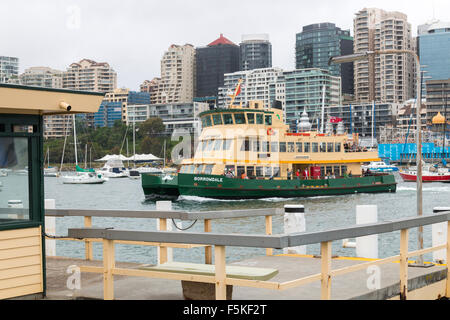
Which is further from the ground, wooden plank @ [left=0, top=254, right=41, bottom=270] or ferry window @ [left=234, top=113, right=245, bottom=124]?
ferry window @ [left=234, top=113, right=245, bottom=124]

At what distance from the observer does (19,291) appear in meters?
7.08

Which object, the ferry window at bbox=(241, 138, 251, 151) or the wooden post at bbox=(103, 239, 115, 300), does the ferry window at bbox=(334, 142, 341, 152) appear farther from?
the wooden post at bbox=(103, 239, 115, 300)

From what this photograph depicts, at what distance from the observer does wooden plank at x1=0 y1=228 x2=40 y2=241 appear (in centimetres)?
695

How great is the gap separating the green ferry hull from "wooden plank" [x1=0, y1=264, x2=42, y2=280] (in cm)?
3810

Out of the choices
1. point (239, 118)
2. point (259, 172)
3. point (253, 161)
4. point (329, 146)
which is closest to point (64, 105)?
point (239, 118)

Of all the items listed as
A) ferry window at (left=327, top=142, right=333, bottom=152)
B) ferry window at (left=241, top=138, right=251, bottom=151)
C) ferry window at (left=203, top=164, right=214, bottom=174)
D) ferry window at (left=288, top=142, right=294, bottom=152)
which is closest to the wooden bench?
ferry window at (left=241, top=138, right=251, bottom=151)

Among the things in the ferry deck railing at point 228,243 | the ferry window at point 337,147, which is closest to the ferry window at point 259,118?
the ferry window at point 337,147

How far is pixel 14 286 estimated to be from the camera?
7039mm

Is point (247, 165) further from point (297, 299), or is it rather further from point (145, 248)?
point (297, 299)

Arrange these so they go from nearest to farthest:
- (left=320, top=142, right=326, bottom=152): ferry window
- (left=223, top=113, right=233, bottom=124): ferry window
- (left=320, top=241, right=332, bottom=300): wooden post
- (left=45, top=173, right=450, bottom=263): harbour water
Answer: (left=320, top=241, right=332, bottom=300): wooden post
(left=45, top=173, right=450, bottom=263): harbour water
(left=223, top=113, right=233, bottom=124): ferry window
(left=320, top=142, right=326, bottom=152): ferry window

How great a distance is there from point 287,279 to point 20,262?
3191 mm

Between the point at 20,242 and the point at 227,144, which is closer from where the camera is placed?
the point at 20,242

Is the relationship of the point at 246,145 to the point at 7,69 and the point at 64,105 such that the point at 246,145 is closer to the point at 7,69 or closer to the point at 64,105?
the point at 7,69
